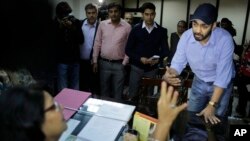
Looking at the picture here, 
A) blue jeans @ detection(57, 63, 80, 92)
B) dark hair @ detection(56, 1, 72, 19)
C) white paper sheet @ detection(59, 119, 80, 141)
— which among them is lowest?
blue jeans @ detection(57, 63, 80, 92)

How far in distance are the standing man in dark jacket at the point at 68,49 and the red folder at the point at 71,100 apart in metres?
1.56

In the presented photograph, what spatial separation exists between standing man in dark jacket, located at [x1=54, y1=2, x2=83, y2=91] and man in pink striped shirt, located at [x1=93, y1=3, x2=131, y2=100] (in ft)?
0.79

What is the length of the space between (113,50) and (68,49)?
0.53m

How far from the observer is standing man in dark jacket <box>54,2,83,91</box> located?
3064 mm

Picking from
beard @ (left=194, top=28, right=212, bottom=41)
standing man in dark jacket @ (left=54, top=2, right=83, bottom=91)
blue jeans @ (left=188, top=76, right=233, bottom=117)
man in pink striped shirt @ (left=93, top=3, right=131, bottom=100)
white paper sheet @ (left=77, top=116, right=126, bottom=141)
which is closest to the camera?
white paper sheet @ (left=77, top=116, right=126, bottom=141)

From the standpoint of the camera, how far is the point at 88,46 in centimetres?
343

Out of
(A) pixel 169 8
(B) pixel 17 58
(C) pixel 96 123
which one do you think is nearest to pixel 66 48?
(C) pixel 96 123

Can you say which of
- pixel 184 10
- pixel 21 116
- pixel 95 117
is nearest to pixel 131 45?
pixel 95 117

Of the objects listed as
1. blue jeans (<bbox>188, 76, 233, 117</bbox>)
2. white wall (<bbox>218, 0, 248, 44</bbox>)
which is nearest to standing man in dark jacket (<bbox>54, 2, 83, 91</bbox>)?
blue jeans (<bbox>188, 76, 233, 117</bbox>)

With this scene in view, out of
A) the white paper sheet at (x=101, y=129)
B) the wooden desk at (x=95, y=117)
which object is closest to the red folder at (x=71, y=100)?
the wooden desk at (x=95, y=117)

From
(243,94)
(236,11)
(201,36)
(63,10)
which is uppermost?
(236,11)

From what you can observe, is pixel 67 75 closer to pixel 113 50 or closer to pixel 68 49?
pixel 68 49

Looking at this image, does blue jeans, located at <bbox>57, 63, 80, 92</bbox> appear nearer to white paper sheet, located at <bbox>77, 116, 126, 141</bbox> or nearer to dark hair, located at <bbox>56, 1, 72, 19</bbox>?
dark hair, located at <bbox>56, 1, 72, 19</bbox>

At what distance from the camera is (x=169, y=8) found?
782 cm
